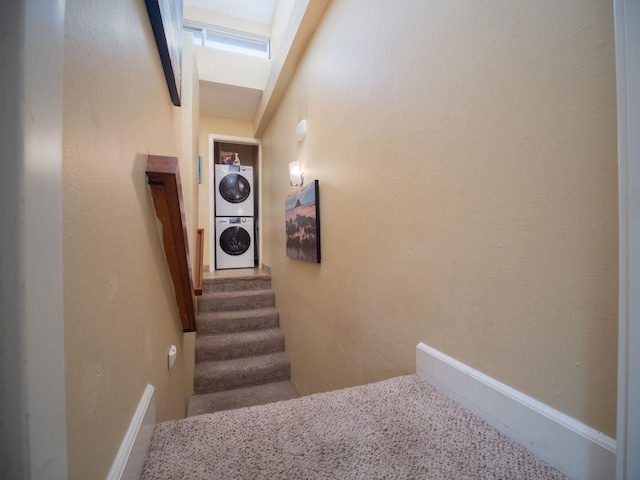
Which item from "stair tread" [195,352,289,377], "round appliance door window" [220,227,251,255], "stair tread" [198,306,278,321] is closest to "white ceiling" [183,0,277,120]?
"round appliance door window" [220,227,251,255]

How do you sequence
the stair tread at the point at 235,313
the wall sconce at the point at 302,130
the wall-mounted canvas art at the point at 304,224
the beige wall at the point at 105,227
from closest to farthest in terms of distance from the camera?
the beige wall at the point at 105,227 < the wall-mounted canvas art at the point at 304,224 < the wall sconce at the point at 302,130 < the stair tread at the point at 235,313

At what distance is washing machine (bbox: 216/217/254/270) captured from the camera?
4.73 m

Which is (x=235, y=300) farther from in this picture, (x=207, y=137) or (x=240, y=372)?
(x=207, y=137)

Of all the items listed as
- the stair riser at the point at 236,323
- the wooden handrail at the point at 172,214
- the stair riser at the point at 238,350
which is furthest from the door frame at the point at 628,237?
the stair riser at the point at 236,323

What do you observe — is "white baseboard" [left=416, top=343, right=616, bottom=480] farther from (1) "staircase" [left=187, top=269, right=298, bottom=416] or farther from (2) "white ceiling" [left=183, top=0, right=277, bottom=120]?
(2) "white ceiling" [left=183, top=0, right=277, bottom=120]

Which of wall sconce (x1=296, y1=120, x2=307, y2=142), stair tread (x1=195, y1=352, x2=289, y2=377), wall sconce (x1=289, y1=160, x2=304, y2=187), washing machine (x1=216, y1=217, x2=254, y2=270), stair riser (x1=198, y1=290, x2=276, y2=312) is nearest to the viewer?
wall sconce (x1=296, y1=120, x2=307, y2=142)

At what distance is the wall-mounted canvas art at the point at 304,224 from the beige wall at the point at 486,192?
0.44 meters

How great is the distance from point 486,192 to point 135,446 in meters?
1.20

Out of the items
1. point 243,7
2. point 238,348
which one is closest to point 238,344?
point 238,348

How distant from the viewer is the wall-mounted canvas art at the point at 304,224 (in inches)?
86.2

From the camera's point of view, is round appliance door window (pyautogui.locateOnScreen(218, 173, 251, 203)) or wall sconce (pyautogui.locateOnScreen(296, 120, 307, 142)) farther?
round appliance door window (pyautogui.locateOnScreen(218, 173, 251, 203))

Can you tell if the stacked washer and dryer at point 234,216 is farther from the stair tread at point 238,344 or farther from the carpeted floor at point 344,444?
the carpeted floor at point 344,444

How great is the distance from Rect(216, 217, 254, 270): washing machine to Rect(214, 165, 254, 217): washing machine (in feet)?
0.39

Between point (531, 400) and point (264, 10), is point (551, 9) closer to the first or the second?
point (531, 400)
